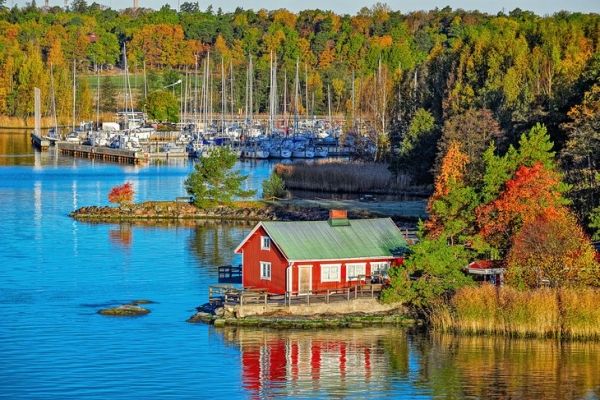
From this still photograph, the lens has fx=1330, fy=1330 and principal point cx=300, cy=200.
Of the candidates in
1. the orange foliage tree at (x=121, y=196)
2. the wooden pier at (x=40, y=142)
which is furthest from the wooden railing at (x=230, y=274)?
the wooden pier at (x=40, y=142)

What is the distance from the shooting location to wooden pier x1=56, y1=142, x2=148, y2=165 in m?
148

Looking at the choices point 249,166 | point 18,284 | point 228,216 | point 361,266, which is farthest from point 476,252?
point 249,166

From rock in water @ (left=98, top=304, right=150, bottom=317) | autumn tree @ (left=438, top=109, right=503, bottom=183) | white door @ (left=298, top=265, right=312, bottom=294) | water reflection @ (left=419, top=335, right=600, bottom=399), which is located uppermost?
autumn tree @ (left=438, top=109, right=503, bottom=183)

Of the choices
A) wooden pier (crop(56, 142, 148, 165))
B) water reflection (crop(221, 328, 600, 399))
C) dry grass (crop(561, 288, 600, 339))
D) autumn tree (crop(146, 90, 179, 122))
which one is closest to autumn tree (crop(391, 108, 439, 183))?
dry grass (crop(561, 288, 600, 339))

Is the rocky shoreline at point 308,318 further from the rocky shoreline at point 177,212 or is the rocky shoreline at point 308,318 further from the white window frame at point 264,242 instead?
the rocky shoreline at point 177,212

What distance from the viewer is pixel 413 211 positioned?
8869cm

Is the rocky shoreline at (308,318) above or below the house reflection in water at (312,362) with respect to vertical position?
above

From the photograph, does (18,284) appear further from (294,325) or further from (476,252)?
(476,252)

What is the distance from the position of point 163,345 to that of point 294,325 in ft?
18.5

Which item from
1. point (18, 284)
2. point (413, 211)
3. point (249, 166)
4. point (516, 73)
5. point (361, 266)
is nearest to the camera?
point (361, 266)

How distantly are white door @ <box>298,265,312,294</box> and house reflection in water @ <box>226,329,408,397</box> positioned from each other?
3294 millimetres

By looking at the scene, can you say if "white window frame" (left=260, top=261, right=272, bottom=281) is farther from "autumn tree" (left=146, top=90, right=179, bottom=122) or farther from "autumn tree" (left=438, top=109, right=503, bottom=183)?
"autumn tree" (left=146, top=90, right=179, bottom=122)

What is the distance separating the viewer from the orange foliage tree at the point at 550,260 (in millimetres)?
56500

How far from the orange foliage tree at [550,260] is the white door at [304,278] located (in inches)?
335
